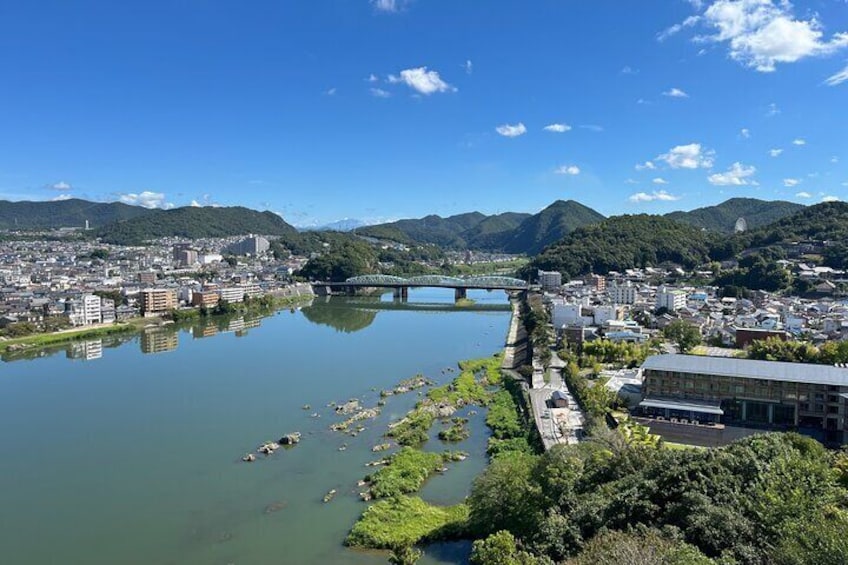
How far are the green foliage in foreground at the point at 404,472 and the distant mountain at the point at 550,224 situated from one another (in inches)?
A: 2153

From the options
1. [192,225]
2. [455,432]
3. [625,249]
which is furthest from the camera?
[192,225]

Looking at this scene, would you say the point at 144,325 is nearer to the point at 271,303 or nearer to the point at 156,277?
the point at 271,303

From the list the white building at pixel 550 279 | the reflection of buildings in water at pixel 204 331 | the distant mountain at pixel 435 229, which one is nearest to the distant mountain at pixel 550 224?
the distant mountain at pixel 435 229

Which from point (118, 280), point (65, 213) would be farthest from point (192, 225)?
point (118, 280)

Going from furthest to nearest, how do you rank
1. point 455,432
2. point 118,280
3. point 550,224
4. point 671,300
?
1. point 550,224
2. point 118,280
3. point 671,300
4. point 455,432

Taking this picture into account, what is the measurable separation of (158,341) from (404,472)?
12.0m

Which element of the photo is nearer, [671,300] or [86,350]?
[86,350]

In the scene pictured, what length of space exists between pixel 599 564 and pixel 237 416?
23.8ft

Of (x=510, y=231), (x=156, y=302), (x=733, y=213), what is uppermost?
(x=733, y=213)

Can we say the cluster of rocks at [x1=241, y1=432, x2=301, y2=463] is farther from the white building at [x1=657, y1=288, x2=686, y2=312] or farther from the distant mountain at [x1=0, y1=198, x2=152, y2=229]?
the distant mountain at [x1=0, y1=198, x2=152, y2=229]

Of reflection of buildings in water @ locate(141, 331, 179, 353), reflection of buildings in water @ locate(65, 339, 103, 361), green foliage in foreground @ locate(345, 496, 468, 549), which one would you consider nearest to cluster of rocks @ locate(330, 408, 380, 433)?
green foliage in foreground @ locate(345, 496, 468, 549)

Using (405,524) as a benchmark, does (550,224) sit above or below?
above

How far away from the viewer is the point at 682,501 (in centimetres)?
410

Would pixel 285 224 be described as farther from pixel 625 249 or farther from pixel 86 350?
pixel 86 350
